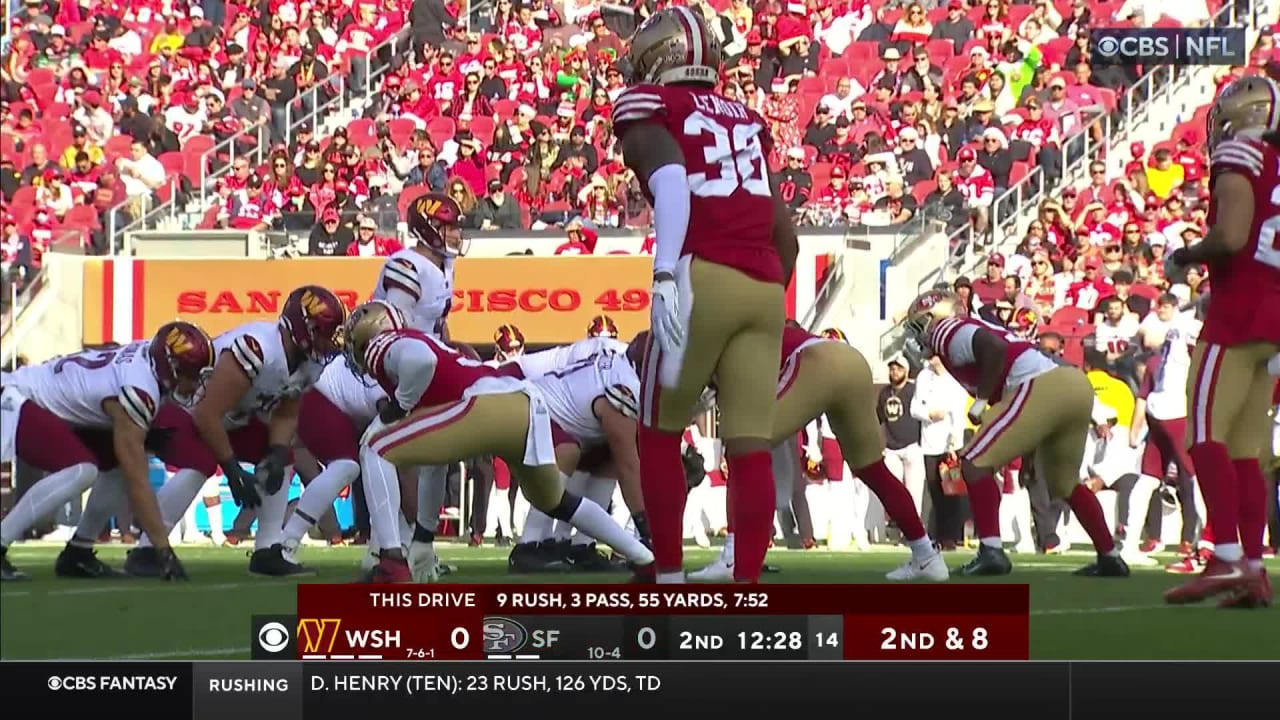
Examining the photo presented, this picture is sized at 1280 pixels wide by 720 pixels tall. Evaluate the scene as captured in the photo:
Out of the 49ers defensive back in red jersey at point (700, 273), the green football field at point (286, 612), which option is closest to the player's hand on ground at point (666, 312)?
the 49ers defensive back in red jersey at point (700, 273)

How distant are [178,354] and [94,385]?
A: 1.16 feet

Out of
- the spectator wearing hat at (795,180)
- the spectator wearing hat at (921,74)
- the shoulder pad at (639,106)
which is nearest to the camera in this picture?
the shoulder pad at (639,106)

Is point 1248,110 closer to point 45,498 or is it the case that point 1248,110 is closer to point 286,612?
point 286,612

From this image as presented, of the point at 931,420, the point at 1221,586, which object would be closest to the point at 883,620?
the point at 1221,586

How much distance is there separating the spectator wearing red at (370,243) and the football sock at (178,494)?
15.2 ft

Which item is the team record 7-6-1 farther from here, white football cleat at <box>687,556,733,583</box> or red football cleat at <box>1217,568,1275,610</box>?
white football cleat at <box>687,556,733,583</box>

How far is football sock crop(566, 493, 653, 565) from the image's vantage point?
6.27 meters

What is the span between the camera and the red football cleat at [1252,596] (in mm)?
5402

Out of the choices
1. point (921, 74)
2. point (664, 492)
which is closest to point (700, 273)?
point (664, 492)

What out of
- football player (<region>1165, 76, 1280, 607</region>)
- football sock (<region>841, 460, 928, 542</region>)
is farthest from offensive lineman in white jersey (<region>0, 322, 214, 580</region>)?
football player (<region>1165, 76, 1280, 607</region>)

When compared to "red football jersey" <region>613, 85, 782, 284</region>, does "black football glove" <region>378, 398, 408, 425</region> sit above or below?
below

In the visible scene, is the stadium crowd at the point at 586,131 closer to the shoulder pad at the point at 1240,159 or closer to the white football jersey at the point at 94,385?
the white football jersey at the point at 94,385

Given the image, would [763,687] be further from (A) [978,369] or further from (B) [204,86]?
(B) [204,86]

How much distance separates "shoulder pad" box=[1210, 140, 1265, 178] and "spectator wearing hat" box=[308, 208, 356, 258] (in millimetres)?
7126
